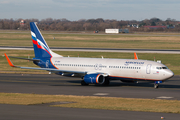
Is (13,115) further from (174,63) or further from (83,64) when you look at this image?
(174,63)

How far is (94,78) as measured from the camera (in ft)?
158

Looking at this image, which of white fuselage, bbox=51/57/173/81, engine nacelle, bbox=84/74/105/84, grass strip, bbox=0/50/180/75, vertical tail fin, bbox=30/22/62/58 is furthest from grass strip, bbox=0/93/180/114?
grass strip, bbox=0/50/180/75

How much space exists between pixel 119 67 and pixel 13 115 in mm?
25490

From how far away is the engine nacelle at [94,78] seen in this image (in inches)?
1892

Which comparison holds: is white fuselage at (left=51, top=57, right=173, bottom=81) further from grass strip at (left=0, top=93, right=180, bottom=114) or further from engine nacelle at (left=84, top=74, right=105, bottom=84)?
grass strip at (left=0, top=93, right=180, bottom=114)

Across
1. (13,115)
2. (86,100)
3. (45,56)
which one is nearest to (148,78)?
(86,100)

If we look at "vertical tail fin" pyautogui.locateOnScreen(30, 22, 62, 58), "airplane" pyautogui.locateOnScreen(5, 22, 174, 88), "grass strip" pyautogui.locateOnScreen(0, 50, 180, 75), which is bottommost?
"grass strip" pyautogui.locateOnScreen(0, 50, 180, 75)

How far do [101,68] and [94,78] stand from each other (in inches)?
108

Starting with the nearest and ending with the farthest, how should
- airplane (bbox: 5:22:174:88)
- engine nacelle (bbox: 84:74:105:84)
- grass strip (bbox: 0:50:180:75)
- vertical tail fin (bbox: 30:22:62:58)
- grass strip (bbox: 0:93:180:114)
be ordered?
grass strip (bbox: 0:93:180:114)
airplane (bbox: 5:22:174:88)
engine nacelle (bbox: 84:74:105:84)
vertical tail fin (bbox: 30:22:62:58)
grass strip (bbox: 0:50:180:75)

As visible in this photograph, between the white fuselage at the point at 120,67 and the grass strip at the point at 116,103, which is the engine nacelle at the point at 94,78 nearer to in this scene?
the white fuselage at the point at 120,67

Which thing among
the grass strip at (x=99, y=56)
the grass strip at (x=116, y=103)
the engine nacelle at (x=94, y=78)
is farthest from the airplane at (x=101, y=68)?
the grass strip at (x=99, y=56)

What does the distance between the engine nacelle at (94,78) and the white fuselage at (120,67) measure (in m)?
1.50

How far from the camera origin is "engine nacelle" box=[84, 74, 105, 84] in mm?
48056

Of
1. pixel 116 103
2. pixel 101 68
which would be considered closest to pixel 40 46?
pixel 101 68
